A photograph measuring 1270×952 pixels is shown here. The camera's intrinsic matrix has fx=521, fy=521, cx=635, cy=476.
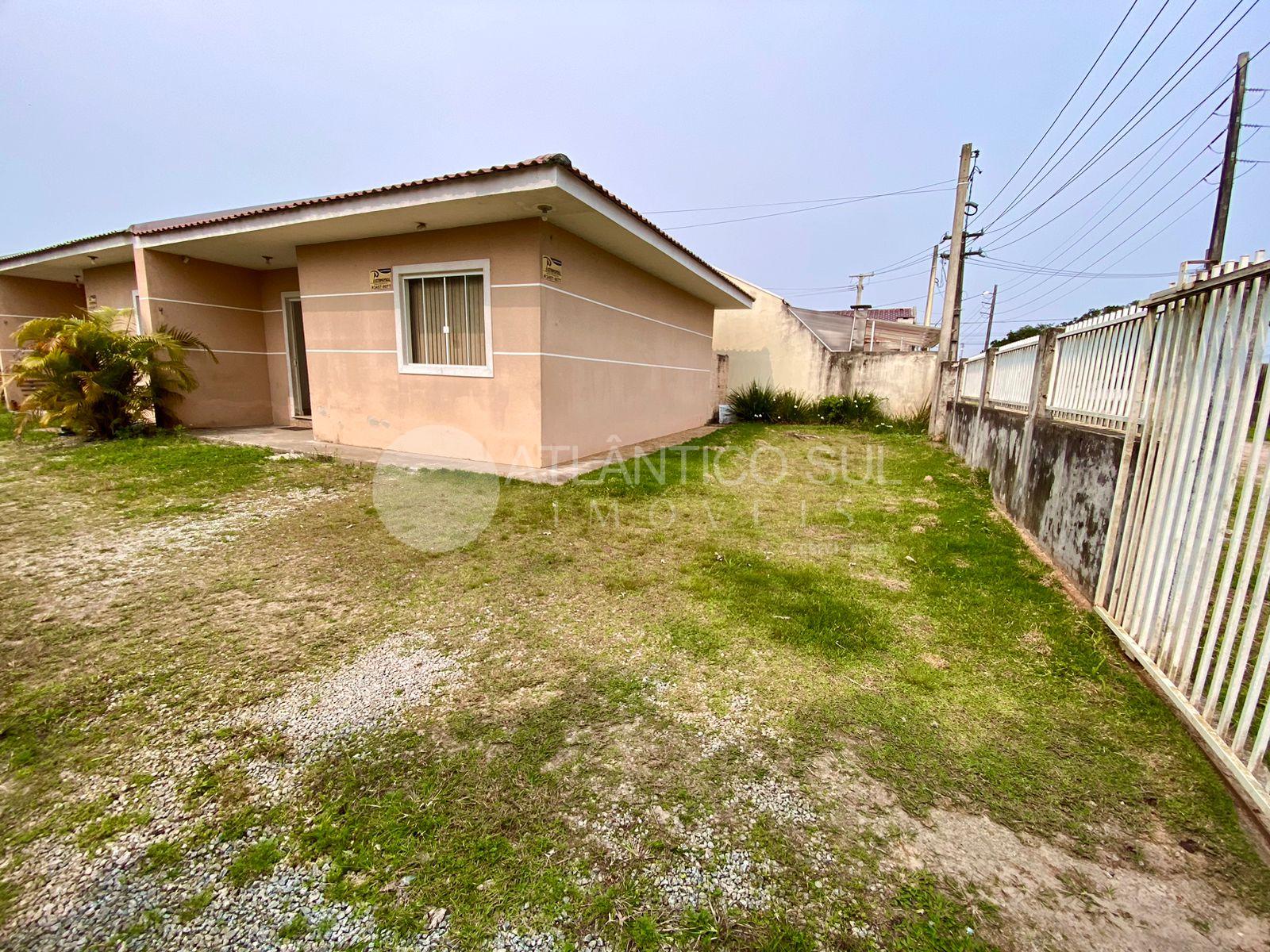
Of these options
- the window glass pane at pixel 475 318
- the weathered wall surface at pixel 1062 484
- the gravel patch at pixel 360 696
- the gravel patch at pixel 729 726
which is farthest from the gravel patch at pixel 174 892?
the window glass pane at pixel 475 318

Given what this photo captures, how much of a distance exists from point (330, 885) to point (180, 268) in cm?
1074

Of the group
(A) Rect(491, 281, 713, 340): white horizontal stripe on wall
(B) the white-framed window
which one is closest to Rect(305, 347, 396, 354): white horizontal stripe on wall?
(B) the white-framed window

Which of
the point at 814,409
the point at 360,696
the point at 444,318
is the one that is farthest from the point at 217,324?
the point at 814,409

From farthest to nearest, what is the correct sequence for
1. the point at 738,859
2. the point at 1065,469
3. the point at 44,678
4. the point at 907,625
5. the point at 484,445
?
1. the point at 484,445
2. the point at 1065,469
3. the point at 907,625
4. the point at 44,678
5. the point at 738,859

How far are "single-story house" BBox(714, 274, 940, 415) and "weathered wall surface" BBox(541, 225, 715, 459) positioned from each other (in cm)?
375

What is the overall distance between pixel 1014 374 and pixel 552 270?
5763 mm

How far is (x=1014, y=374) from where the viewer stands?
21.0 ft

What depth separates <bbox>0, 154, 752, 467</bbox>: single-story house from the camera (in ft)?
20.0

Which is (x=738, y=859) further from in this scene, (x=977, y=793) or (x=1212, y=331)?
(x=1212, y=331)

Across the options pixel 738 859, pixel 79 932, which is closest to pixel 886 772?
pixel 738 859

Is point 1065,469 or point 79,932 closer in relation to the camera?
point 79,932

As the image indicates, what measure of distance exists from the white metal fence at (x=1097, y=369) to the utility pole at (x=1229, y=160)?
11020 mm

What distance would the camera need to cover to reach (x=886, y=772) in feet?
6.29

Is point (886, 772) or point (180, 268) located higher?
point (180, 268)
